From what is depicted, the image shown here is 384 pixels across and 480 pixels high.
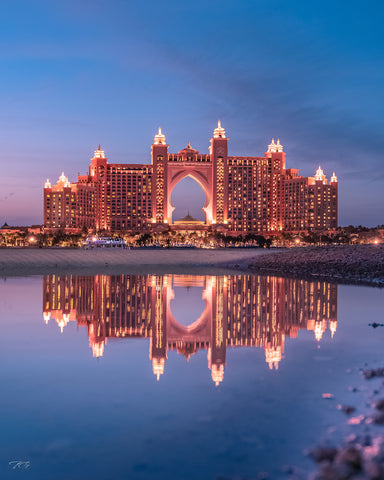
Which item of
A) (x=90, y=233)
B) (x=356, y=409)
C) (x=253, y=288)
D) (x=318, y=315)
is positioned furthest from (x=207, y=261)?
(x=90, y=233)

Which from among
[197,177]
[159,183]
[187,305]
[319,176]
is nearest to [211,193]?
[197,177]

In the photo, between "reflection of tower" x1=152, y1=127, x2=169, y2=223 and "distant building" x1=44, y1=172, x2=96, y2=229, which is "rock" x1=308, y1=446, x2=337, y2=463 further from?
"reflection of tower" x1=152, y1=127, x2=169, y2=223

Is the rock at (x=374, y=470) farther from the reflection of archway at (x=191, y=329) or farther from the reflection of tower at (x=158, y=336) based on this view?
the reflection of archway at (x=191, y=329)

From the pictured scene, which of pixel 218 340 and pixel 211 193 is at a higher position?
pixel 211 193

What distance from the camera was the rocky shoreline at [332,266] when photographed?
86.4ft

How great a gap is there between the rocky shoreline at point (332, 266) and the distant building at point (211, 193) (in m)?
143

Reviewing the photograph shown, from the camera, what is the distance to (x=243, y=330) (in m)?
10.8

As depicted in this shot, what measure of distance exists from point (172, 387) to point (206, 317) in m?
6.20

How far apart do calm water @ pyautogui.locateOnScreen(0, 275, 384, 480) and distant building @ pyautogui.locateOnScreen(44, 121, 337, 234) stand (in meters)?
170

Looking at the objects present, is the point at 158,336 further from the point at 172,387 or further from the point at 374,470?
the point at 374,470

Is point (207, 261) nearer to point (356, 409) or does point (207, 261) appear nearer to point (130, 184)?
point (356, 409)

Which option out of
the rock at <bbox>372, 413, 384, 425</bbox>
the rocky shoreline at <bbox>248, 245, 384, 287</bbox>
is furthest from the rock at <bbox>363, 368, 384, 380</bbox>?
the rocky shoreline at <bbox>248, 245, 384, 287</bbox>

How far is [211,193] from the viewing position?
188 metres

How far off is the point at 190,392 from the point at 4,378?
3.01m
